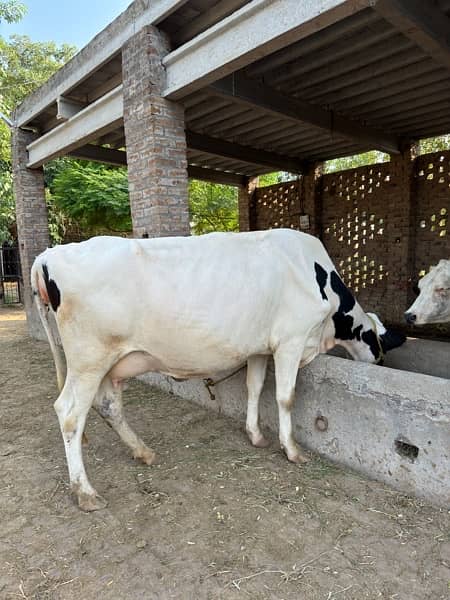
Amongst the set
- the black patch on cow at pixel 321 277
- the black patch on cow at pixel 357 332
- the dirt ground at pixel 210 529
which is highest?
the black patch on cow at pixel 321 277

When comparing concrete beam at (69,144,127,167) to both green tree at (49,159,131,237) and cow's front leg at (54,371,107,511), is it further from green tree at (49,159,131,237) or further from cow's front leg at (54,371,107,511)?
cow's front leg at (54,371,107,511)

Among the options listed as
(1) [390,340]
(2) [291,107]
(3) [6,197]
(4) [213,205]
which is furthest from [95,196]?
(1) [390,340]

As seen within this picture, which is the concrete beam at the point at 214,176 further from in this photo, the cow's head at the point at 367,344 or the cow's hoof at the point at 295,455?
the cow's hoof at the point at 295,455

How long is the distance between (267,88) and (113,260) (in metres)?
3.48

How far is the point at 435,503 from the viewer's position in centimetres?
239

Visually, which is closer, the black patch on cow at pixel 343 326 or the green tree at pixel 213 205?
the black patch on cow at pixel 343 326

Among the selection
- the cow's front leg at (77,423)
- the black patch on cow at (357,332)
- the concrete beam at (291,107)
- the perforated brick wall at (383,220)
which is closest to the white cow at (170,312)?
the cow's front leg at (77,423)

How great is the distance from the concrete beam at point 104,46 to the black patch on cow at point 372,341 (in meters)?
3.35

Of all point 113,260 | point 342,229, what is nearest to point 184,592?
point 113,260

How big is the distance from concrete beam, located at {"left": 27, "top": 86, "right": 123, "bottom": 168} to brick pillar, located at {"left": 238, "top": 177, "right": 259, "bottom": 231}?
15.6 feet

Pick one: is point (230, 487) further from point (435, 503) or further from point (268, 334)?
point (435, 503)

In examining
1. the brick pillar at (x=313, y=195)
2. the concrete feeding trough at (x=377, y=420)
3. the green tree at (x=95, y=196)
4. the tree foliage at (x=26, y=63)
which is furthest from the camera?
the tree foliage at (x=26, y=63)

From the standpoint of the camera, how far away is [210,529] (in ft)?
7.47

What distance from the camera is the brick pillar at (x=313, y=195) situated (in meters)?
8.88
